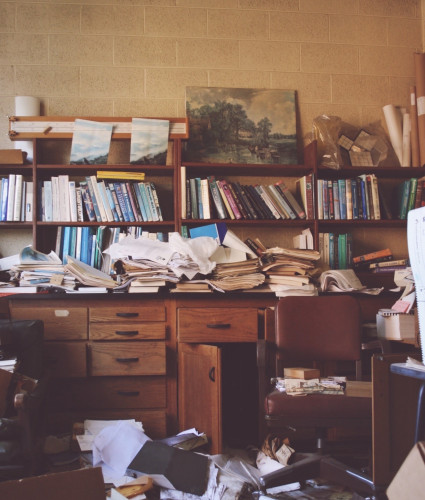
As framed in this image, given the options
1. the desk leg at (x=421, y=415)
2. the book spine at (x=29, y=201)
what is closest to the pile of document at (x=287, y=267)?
the desk leg at (x=421, y=415)

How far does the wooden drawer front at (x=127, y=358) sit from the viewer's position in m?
2.72

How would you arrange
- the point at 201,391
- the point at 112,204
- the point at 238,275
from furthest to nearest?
1. the point at 112,204
2. the point at 238,275
3. the point at 201,391

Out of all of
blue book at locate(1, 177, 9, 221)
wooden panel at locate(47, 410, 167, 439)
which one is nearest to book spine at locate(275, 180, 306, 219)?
wooden panel at locate(47, 410, 167, 439)

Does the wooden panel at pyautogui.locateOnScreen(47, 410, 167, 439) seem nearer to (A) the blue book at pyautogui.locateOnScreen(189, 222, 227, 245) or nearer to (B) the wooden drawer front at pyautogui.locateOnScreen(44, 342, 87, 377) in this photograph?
(B) the wooden drawer front at pyautogui.locateOnScreen(44, 342, 87, 377)

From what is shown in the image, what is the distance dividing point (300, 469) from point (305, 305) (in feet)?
2.33

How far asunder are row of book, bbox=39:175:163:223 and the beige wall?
527 millimetres

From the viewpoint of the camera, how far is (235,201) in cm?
328

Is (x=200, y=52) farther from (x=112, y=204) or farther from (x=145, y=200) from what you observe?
(x=112, y=204)

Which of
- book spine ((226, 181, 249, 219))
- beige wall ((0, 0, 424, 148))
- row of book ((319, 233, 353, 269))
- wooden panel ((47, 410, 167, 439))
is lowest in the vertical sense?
wooden panel ((47, 410, 167, 439))

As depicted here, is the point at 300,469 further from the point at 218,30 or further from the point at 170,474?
the point at 218,30

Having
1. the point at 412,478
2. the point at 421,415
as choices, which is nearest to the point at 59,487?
the point at 412,478

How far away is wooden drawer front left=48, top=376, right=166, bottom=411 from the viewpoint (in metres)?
2.72

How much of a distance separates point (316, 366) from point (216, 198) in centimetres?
117

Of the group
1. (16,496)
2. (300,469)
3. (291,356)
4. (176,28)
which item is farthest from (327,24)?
(16,496)
